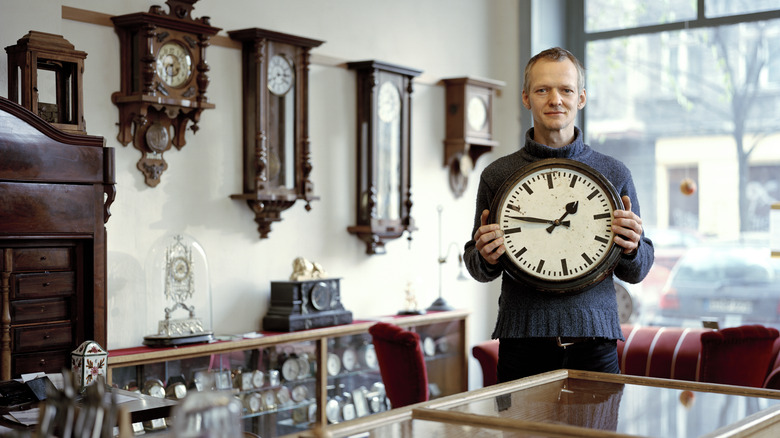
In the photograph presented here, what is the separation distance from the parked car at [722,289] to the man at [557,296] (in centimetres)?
377

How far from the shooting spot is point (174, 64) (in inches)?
159

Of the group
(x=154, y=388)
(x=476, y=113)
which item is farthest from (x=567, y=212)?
(x=476, y=113)

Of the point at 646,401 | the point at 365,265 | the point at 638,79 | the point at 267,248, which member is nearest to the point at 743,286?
the point at 638,79

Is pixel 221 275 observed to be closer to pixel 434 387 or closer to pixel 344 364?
pixel 344 364

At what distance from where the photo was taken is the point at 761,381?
13.3 feet

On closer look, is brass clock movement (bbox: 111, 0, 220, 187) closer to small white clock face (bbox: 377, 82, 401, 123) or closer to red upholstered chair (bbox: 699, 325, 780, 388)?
small white clock face (bbox: 377, 82, 401, 123)

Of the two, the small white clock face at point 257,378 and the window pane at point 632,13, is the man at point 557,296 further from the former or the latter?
the window pane at point 632,13

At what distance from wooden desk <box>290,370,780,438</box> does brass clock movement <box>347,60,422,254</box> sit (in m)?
3.24

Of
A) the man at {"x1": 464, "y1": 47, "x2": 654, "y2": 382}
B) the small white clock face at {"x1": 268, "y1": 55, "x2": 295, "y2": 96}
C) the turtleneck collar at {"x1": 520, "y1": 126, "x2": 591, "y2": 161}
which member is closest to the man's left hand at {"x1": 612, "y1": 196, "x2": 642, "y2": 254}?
the man at {"x1": 464, "y1": 47, "x2": 654, "y2": 382}

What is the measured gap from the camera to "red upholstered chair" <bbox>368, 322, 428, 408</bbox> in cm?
414

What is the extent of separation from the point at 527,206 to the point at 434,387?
327cm

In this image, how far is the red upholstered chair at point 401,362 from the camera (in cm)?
414

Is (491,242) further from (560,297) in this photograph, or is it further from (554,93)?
(554,93)

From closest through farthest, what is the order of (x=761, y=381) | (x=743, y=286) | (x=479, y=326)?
1. (x=761, y=381)
2. (x=743, y=286)
3. (x=479, y=326)
